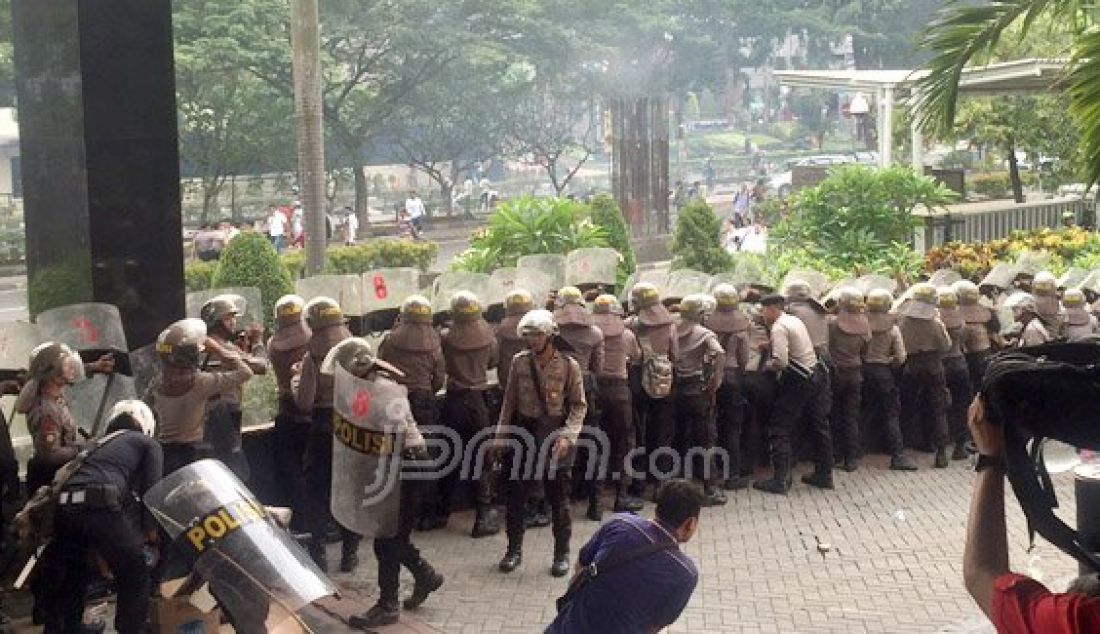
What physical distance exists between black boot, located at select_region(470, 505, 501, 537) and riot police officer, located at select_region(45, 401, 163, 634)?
123 inches

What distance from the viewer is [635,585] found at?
225 inches

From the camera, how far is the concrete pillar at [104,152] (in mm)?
10969

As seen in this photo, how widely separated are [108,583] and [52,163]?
349cm

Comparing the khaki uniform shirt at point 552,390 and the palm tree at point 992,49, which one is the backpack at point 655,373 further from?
the palm tree at point 992,49

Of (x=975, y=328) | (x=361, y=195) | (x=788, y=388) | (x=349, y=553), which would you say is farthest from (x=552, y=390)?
(x=361, y=195)

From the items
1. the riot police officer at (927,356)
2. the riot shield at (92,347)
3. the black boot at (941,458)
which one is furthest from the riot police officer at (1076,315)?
the riot shield at (92,347)

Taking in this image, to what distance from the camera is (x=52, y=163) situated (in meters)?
11.2

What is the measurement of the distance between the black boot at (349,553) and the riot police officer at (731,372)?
3.24 meters

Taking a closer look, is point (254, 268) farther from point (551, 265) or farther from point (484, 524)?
point (484, 524)

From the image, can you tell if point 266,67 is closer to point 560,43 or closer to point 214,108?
point 214,108

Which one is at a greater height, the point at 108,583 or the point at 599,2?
the point at 599,2

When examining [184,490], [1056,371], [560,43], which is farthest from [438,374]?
[560,43]

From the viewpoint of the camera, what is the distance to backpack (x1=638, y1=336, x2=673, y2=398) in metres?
11.6

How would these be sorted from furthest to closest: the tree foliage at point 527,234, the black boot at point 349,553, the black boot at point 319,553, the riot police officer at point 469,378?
the tree foliage at point 527,234 < the riot police officer at point 469,378 < the black boot at point 349,553 < the black boot at point 319,553
